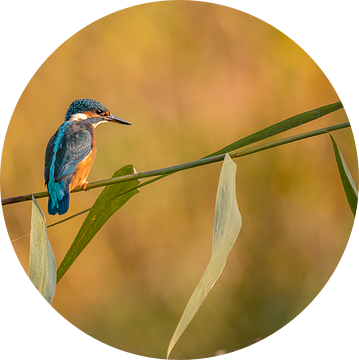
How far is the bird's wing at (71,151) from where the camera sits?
1279 mm

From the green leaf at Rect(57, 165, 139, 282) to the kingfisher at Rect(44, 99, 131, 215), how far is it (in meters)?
0.28

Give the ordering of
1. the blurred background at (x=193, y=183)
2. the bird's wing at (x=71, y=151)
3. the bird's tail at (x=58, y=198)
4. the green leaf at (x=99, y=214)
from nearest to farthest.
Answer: the green leaf at (x=99, y=214), the bird's tail at (x=58, y=198), the bird's wing at (x=71, y=151), the blurred background at (x=193, y=183)

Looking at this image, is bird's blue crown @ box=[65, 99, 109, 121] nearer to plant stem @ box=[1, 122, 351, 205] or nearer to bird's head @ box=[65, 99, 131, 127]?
bird's head @ box=[65, 99, 131, 127]

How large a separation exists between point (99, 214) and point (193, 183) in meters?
1.09

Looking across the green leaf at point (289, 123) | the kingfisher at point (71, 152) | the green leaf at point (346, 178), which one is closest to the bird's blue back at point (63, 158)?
the kingfisher at point (71, 152)

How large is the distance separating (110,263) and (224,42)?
134cm

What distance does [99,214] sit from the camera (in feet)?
3.13

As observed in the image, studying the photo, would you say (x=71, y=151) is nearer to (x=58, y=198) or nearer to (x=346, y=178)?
(x=58, y=198)

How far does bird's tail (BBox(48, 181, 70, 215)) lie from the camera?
3.86 feet

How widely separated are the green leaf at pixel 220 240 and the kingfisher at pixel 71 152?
2.11ft

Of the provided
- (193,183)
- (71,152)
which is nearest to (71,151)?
(71,152)

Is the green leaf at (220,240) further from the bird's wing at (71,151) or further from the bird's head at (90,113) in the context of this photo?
the bird's head at (90,113)

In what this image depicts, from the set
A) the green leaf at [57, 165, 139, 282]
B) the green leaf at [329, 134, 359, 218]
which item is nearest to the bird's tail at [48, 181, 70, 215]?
the green leaf at [57, 165, 139, 282]

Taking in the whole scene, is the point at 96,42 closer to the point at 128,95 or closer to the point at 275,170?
the point at 128,95
